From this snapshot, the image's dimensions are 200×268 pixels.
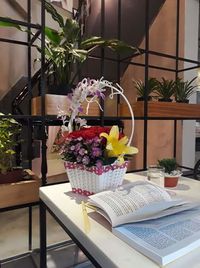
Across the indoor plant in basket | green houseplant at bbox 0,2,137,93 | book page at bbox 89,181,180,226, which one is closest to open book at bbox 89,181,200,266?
book page at bbox 89,181,180,226

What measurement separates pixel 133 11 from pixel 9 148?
291cm

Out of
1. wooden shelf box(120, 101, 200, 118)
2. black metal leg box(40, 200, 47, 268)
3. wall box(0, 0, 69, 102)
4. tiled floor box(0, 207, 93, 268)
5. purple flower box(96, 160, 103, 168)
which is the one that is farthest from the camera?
wall box(0, 0, 69, 102)

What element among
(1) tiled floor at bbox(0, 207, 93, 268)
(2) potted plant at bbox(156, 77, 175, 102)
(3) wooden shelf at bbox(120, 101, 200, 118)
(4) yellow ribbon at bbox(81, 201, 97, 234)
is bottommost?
(1) tiled floor at bbox(0, 207, 93, 268)

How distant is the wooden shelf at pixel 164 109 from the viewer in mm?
1902

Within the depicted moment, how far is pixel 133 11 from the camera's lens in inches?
138

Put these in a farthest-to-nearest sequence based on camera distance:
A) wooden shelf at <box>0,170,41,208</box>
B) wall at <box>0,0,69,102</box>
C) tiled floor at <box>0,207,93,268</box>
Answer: wall at <box>0,0,69,102</box> < tiled floor at <box>0,207,93,268</box> < wooden shelf at <box>0,170,41,208</box>

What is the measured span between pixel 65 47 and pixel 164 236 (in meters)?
1.24

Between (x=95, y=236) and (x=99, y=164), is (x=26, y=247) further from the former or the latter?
(x=95, y=236)

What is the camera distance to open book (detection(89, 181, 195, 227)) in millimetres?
688

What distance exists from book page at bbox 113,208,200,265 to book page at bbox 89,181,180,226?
0.09 ft

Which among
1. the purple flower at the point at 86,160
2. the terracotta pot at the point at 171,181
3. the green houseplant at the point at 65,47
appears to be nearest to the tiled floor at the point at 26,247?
the terracotta pot at the point at 171,181

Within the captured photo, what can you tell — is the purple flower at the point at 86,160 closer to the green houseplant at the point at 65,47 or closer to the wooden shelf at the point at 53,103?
the wooden shelf at the point at 53,103

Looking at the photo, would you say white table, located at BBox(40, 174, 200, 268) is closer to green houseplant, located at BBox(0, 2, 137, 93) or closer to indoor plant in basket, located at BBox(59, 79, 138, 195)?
indoor plant in basket, located at BBox(59, 79, 138, 195)

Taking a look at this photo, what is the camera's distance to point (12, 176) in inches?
54.9
